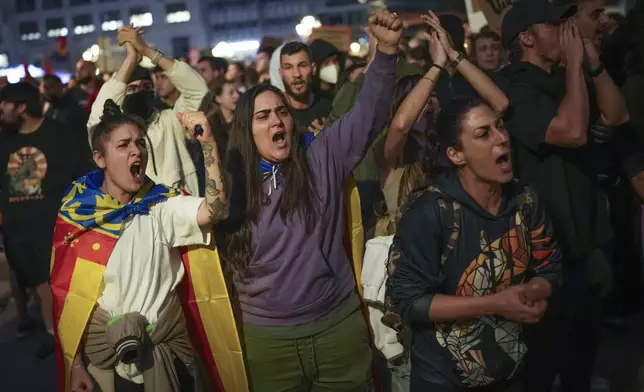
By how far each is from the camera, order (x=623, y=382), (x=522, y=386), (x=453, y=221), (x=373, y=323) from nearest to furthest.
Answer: (x=453, y=221)
(x=522, y=386)
(x=373, y=323)
(x=623, y=382)

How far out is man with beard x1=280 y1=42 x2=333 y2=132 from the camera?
6.21 metres

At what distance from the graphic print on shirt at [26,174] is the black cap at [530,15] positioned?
14.5 feet

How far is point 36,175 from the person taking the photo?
7.03 metres

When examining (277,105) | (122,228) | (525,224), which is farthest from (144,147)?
(525,224)

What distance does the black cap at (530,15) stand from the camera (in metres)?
3.93

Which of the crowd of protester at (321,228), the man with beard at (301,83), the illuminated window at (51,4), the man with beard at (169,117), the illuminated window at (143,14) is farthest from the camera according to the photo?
the illuminated window at (51,4)

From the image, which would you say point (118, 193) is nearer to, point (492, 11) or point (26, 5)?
point (492, 11)

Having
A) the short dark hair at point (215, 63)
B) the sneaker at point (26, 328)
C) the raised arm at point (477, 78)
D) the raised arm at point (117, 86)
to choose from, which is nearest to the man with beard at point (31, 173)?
the sneaker at point (26, 328)

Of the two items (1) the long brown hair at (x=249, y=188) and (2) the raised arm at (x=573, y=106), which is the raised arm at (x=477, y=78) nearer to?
(2) the raised arm at (x=573, y=106)

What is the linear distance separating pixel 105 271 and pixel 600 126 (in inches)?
103

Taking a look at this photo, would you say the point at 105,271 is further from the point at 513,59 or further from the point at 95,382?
the point at 513,59

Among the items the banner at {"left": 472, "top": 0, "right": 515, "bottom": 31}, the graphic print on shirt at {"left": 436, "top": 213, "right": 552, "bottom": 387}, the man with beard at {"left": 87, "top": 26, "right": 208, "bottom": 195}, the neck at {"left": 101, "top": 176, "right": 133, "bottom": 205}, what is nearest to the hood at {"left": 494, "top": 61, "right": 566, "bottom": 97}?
the graphic print on shirt at {"left": 436, "top": 213, "right": 552, "bottom": 387}

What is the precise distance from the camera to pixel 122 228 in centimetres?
386

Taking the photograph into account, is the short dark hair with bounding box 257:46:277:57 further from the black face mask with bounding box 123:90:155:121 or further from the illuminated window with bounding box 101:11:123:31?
the illuminated window with bounding box 101:11:123:31
